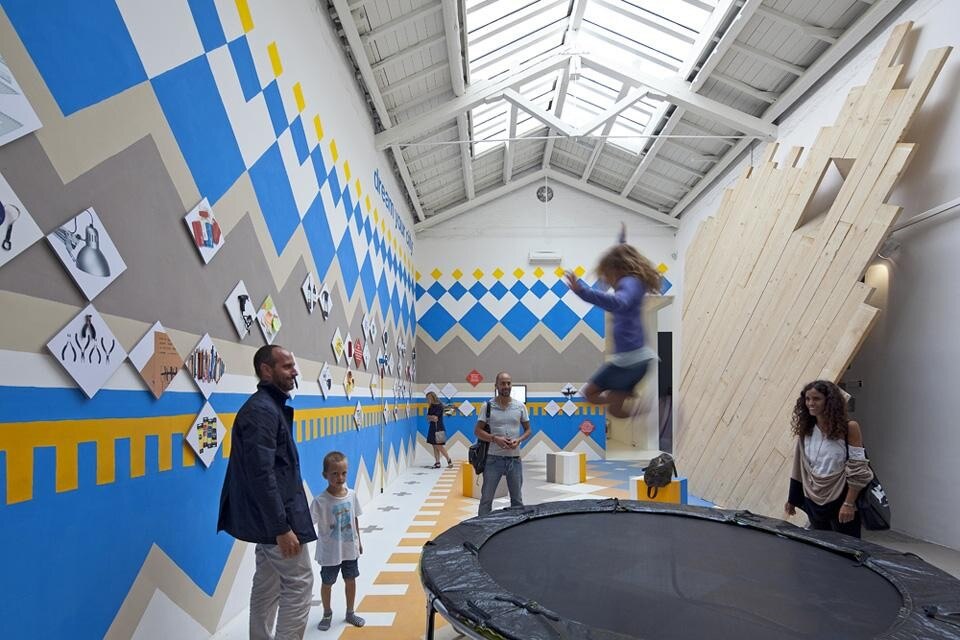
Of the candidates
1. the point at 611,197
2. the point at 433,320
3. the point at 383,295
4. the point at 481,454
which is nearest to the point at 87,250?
the point at 481,454

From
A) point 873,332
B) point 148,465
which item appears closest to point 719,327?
point 873,332

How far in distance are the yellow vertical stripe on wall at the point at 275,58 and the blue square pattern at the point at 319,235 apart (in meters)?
1.03

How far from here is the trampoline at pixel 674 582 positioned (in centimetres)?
199

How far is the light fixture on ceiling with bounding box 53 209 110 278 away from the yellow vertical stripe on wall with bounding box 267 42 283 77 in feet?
7.67

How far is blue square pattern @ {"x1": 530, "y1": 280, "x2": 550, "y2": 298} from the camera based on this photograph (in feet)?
38.1

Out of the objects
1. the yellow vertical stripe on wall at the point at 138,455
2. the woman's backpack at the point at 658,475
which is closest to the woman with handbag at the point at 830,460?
the woman's backpack at the point at 658,475

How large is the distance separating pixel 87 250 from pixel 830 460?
362cm

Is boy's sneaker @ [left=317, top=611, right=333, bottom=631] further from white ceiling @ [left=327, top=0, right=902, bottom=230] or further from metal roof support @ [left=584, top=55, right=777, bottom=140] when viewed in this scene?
metal roof support @ [left=584, top=55, right=777, bottom=140]

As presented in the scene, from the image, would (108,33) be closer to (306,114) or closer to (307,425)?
(306,114)

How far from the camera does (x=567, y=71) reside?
8.24 meters

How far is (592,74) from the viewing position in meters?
8.45

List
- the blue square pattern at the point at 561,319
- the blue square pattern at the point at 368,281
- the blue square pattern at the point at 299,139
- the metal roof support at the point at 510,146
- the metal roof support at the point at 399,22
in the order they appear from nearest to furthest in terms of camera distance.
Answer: the blue square pattern at the point at 299,139
the metal roof support at the point at 399,22
the blue square pattern at the point at 368,281
the metal roof support at the point at 510,146
the blue square pattern at the point at 561,319

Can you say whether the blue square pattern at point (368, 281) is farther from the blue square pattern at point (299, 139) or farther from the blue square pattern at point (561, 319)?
the blue square pattern at point (561, 319)

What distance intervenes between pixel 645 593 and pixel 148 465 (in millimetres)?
2055
